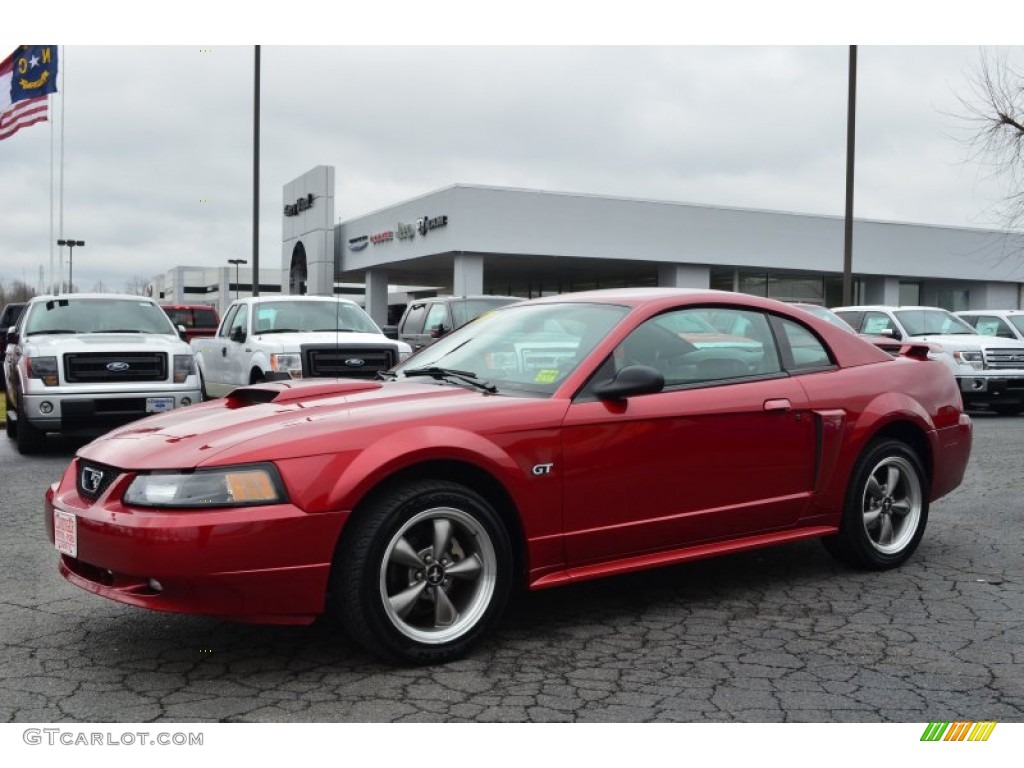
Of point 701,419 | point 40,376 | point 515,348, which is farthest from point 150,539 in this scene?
point 40,376

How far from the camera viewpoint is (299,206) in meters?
47.7

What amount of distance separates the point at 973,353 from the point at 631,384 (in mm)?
13712

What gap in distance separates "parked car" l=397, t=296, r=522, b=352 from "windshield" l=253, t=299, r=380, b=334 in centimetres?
238

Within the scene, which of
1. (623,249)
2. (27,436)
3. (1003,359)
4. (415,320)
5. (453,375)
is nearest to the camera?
(453,375)

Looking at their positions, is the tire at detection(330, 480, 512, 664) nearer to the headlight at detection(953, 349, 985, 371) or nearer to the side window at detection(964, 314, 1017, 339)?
the headlight at detection(953, 349, 985, 371)

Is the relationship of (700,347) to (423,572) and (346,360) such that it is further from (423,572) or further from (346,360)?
(346,360)

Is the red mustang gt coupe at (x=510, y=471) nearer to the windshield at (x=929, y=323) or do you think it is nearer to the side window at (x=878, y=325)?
the side window at (x=878, y=325)

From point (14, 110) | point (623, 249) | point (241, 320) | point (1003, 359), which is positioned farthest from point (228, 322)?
point (623, 249)

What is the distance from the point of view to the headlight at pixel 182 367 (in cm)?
1114

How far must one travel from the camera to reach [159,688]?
3865 mm

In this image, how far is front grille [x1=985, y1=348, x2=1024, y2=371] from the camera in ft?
53.7

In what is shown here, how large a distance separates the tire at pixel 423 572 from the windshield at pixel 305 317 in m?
9.39

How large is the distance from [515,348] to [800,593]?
186cm
